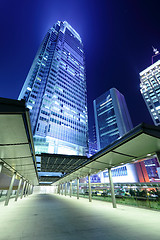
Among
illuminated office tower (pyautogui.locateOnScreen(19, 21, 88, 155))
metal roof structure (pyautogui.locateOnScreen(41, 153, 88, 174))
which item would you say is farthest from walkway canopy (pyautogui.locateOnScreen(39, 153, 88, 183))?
illuminated office tower (pyautogui.locateOnScreen(19, 21, 88, 155))

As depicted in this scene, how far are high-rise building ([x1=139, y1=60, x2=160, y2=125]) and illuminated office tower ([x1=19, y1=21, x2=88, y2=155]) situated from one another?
2209 inches

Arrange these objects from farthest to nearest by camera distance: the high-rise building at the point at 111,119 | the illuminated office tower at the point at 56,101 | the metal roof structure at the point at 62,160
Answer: the high-rise building at the point at 111,119, the illuminated office tower at the point at 56,101, the metal roof structure at the point at 62,160

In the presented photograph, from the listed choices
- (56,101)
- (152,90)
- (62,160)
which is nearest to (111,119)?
(152,90)

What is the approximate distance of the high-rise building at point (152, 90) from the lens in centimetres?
8638

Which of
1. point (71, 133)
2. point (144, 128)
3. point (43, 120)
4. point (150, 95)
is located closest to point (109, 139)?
point (71, 133)

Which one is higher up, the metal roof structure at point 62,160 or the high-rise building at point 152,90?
the high-rise building at point 152,90

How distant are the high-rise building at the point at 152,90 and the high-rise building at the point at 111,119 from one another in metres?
19.8

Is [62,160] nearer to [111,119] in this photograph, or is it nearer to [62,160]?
[62,160]

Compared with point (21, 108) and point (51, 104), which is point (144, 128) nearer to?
point (21, 108)

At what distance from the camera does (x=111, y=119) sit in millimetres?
101438

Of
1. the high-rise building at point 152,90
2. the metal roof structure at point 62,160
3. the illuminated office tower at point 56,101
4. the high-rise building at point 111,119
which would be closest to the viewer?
the metal roof structure at point 62,160

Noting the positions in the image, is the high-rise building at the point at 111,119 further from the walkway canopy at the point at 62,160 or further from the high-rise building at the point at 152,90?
the walkway canopy at the point at 62,160

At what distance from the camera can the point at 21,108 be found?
3900mm

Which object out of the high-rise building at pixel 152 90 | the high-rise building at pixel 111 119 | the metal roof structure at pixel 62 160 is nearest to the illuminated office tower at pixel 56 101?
the high-rise building at pixel 111 119
